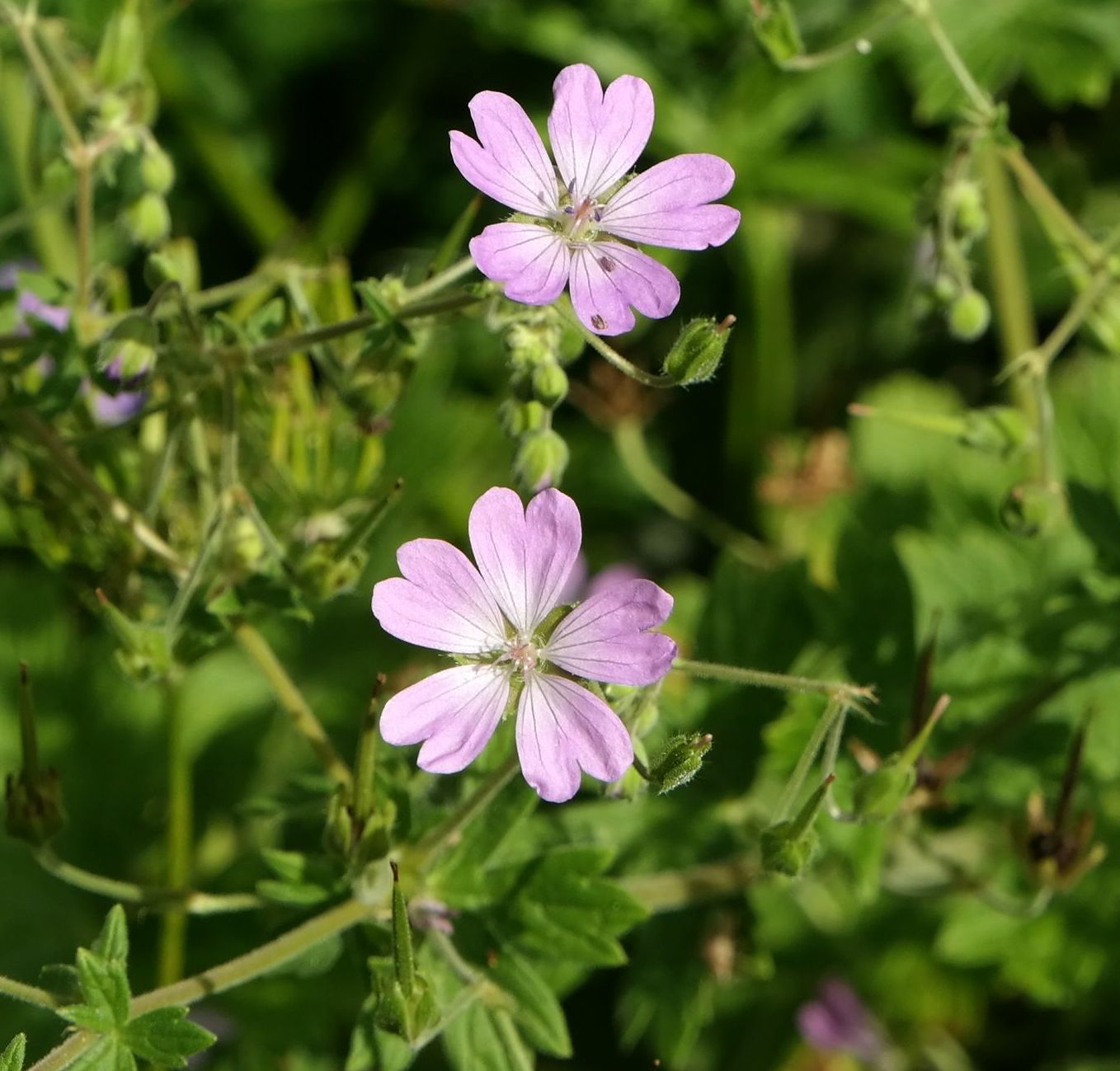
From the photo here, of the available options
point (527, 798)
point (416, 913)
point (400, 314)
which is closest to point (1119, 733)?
point (527, 798)

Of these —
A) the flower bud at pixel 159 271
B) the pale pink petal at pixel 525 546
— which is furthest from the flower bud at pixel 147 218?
the pale pink petal at pixel 525 546

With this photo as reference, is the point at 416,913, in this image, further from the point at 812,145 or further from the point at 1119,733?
the point at 812,145

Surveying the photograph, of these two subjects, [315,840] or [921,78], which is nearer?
[315,840]

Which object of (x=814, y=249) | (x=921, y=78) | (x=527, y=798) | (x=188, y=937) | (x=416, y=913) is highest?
(x=921, y=78)

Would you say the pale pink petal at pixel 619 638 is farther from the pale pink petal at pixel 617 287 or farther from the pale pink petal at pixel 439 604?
the pale pink petal at pixel 617 287

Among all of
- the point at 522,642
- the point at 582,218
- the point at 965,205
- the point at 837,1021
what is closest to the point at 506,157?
the point at 582,218

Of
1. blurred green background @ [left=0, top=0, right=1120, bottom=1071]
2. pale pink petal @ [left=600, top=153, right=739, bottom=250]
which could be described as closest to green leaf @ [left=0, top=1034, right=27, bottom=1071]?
blurred green background @ [left=0, top=0, right=1120, bottom=1071]

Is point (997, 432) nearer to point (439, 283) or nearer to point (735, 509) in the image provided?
point (439, 283)
